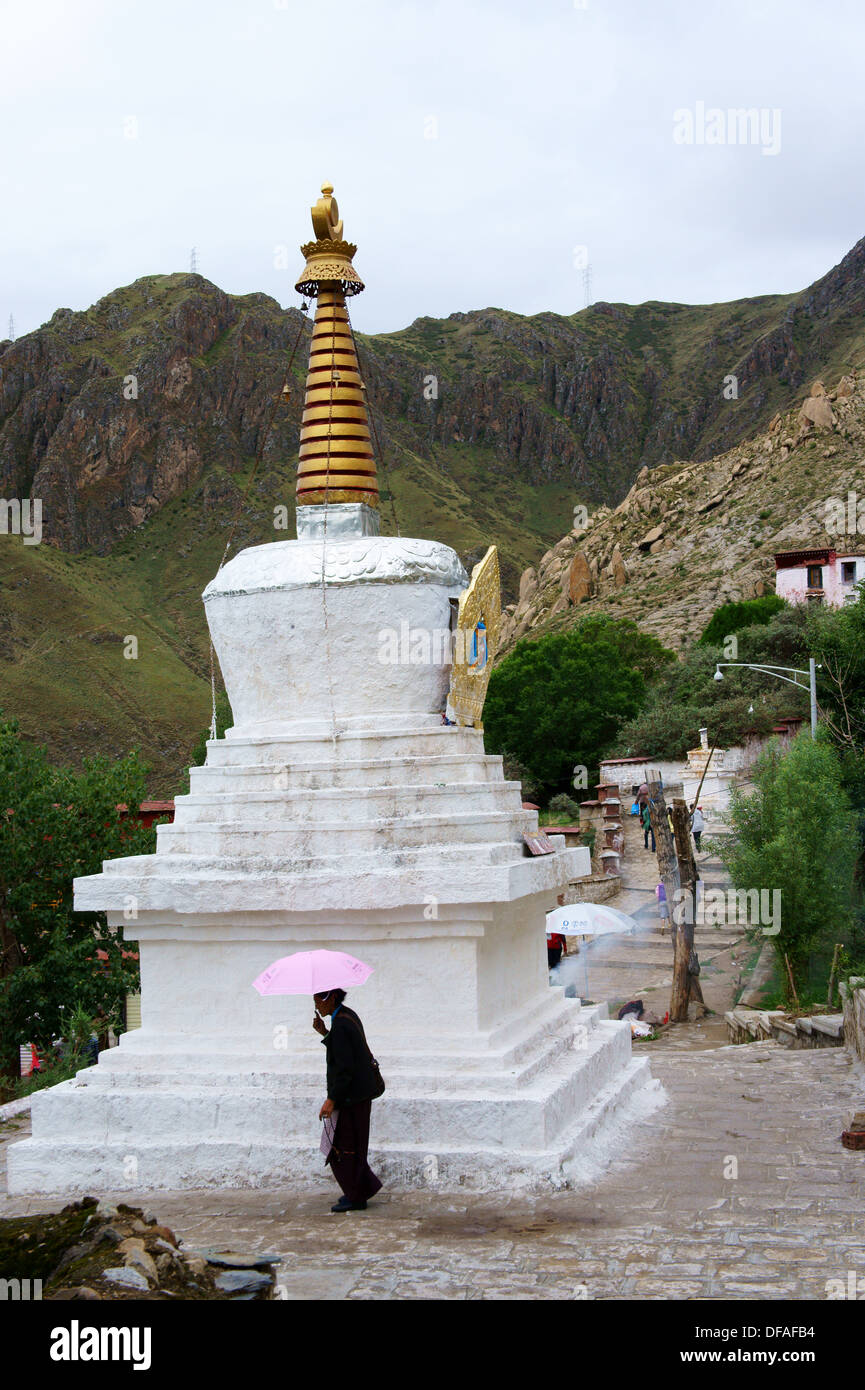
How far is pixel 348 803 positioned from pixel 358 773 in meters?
0.31

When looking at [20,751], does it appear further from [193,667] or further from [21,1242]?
[193,667]

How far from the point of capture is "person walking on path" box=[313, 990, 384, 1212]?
7.30 metres

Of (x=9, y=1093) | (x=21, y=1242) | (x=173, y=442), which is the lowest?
(x=9, y=1093)

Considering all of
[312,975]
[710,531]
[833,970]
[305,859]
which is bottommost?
[833,970]

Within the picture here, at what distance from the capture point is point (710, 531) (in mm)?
74188

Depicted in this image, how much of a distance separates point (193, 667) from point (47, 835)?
60949 mm

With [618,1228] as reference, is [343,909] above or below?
above

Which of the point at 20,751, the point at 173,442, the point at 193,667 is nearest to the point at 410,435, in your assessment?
the point at 173,442

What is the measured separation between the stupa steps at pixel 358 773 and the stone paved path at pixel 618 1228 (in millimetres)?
2883

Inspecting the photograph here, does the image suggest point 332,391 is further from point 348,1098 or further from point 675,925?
point 675,925

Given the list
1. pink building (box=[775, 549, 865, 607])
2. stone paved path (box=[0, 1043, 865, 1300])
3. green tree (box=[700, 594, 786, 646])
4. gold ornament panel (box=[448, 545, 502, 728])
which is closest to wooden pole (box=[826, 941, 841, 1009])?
stone paved path (box=[0, 1043, 865, 1300])

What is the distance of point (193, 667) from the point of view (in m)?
78.9

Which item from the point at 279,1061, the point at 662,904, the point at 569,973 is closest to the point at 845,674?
the point at 662,904

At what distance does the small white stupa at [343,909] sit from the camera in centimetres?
823
